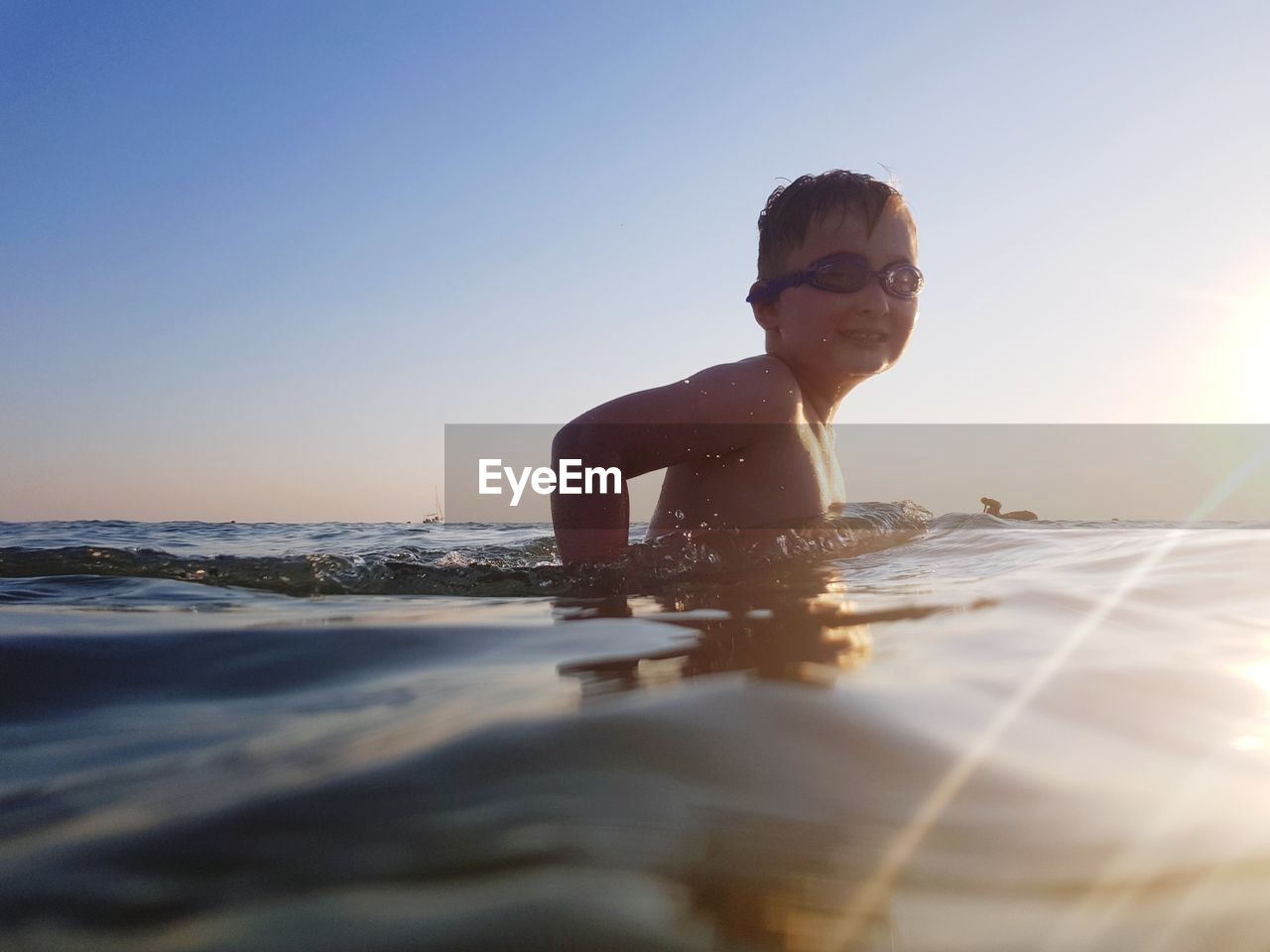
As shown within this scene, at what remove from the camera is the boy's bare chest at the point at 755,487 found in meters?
3.29

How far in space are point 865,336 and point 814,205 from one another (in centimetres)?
72

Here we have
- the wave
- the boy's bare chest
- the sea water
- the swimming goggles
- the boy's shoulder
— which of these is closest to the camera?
the sea water

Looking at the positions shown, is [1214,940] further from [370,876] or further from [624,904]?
[370,876]

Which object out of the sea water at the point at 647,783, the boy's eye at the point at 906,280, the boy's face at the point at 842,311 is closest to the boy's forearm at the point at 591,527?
the sea water at the point at 647,783

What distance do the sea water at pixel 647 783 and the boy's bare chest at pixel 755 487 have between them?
1.72 metres

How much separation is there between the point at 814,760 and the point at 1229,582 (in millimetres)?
1817

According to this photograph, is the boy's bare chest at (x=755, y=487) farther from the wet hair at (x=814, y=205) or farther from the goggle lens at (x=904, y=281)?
the wet hair at (x=814, y=205)

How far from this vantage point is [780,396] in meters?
3.31

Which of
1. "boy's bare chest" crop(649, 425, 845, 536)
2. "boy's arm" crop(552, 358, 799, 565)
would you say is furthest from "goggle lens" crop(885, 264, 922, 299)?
"boy's arm" crop(552, 358, 799, 565)

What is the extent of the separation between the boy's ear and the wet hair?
12cm

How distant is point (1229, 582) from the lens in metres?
1.96

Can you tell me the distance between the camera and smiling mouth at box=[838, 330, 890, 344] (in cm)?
386

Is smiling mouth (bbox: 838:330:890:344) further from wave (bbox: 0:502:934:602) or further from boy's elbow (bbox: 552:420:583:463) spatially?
boy's elbow (bbox: 552:420:583:463)

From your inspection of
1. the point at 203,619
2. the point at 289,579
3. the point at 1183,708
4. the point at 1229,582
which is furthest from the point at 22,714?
the point at 1229,582
